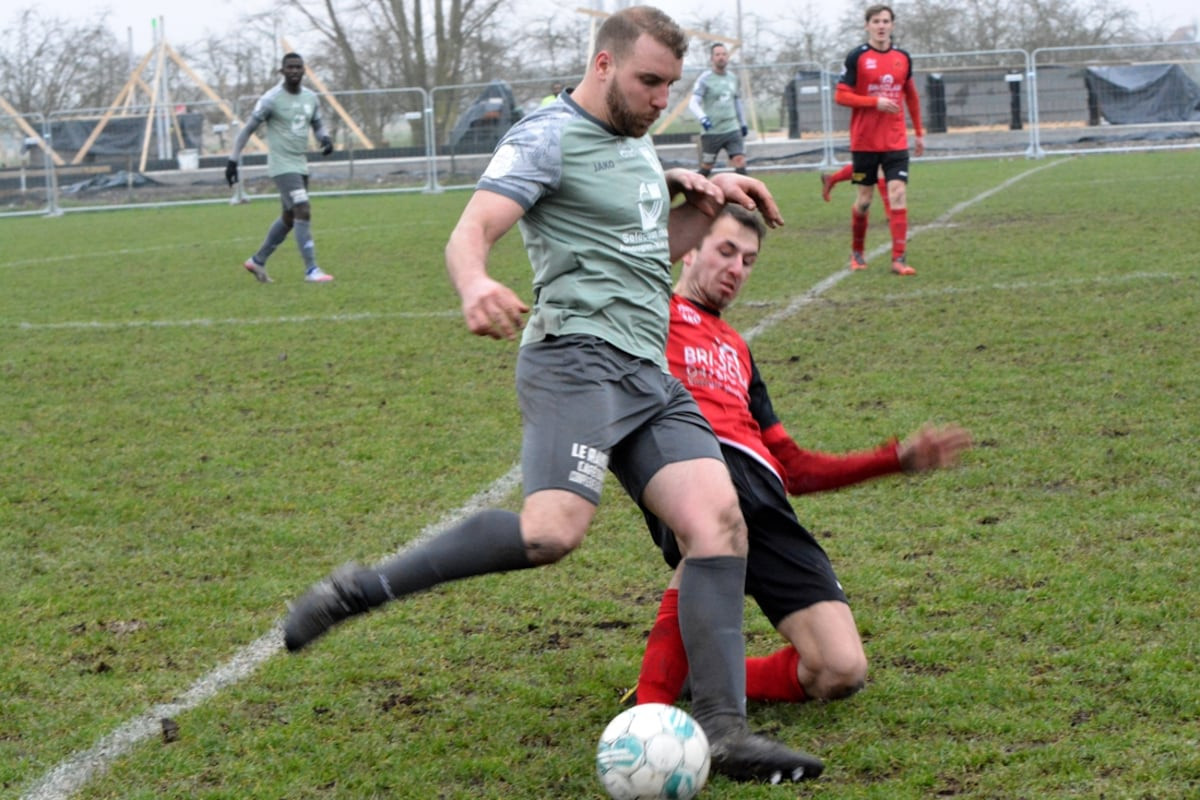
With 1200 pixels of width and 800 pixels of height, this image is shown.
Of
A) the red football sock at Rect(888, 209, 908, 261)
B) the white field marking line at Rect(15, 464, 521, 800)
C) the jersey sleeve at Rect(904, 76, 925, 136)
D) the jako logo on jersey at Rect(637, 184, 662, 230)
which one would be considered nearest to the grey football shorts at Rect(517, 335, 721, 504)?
the jako logo on jersey at Rect(637, 184, 662, 230)

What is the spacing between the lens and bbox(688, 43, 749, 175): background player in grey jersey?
17.0 metres

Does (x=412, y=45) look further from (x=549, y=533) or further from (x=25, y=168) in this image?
(x=549, y=533)

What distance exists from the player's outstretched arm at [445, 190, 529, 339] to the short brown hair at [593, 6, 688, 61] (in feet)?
1.46

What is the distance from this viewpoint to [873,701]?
3.31 m

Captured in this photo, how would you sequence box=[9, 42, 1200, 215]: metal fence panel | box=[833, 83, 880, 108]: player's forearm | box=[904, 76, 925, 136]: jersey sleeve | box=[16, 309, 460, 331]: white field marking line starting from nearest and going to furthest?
box=[16, 309, 460, 331]: white field marking line → box=[833, 83, 880, 108]: player's forearm → box=[904, 76, 925, 136]: jersey sleeve → box=[9, 42, 1200, 215]: metal fence panel

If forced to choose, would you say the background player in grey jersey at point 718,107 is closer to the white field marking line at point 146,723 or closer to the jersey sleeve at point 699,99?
the jersey sleeve at point 699,99

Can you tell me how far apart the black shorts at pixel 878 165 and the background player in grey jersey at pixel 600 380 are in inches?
292

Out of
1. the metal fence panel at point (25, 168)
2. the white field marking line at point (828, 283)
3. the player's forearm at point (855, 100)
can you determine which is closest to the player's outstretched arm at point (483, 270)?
the white field marking line at point (828, 283)

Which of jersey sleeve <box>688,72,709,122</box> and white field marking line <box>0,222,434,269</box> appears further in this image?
jersey sleeve <box>688,72,709,122</box>

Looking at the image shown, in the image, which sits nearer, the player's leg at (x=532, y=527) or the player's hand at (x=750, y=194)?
the player's leg at (x=532, y=527)

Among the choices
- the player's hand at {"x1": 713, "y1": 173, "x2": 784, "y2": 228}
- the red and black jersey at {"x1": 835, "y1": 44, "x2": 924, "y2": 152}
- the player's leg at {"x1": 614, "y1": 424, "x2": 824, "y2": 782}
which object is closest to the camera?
the player's leg at {"x1": 614, "y1": 424, "x2": 824, "y2": 782}

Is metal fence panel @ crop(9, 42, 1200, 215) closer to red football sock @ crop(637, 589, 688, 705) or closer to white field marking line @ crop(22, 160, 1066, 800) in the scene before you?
white field marking line @ crop(22, 160, 1066, 800)

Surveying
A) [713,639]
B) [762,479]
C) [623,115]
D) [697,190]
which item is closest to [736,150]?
[697,190]

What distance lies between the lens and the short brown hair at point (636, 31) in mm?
3109
